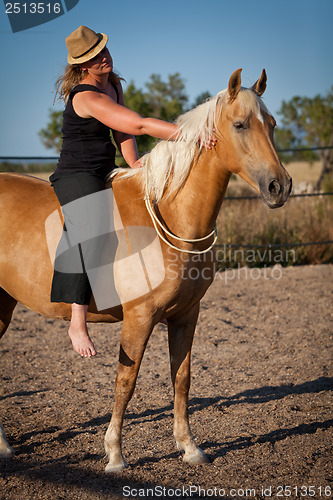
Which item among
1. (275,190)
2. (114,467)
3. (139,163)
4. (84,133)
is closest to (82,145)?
(84,133)

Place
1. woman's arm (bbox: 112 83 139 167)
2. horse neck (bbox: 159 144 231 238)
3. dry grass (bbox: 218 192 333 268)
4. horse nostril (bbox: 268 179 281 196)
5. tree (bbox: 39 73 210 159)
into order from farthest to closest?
tree (bbox: 39 73 210 159)
dry grass (bbox: 218 192 333 268)
woman's arm (bbox: 112 83 139 167)
horse neck (bbox: 159 144 231 238)
horse nostril (bbox: 268 179 281 196)

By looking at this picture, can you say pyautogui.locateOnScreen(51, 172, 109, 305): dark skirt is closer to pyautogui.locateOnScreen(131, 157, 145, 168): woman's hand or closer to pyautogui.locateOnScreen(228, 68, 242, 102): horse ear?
pyautogui.locateOnScreen(131, 157, 145, 168): woman's hand

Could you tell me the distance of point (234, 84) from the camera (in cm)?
214

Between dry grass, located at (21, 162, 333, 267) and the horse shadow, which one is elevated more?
the horse shadow

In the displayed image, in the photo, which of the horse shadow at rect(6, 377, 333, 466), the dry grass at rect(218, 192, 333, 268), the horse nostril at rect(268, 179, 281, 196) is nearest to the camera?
the horse nostril at rect(268, 179, 281, 196)

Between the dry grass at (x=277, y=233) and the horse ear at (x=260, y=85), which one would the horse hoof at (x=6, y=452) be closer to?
the horse ear at (x=260, y=85)

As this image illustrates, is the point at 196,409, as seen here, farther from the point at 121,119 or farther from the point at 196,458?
the point at 121,119

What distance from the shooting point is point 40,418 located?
3428 mm

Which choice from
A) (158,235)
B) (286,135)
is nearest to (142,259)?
(158,235)

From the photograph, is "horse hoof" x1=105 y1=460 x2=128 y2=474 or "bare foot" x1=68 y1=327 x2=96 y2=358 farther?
"horse hoof" x1=105 y1=460 x2=128 y2=474

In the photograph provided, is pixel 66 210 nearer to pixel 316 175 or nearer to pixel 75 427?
pixel 75 427

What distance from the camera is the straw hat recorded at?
244 centimetres

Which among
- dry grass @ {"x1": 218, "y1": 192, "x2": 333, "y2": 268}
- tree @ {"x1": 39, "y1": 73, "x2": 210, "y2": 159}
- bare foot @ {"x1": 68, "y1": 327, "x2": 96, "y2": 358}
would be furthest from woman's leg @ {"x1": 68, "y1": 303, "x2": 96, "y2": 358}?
tree @ {"x1": 39, "y1": 73, "x2": 210, "y2": 159}

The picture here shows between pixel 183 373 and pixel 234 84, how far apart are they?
5.55 feet
